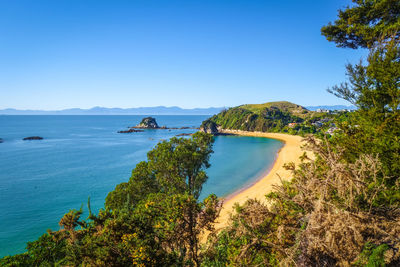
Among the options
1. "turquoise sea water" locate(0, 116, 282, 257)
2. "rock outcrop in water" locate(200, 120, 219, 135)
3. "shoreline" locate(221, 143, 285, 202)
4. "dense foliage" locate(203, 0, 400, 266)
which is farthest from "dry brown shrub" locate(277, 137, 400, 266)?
"rock outcrop in water" locate(200, 120, 219, 135)

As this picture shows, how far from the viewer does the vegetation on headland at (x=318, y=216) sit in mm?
5426

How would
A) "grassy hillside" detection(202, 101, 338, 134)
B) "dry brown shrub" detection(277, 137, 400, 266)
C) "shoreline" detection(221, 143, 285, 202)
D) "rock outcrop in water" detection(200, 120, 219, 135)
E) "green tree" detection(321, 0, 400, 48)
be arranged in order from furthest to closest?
"rock outcrop in water" detection(200, 120, 219, 135) < "grassy hillside" detection(202, 101, 338, 134) < "shoreline" detection(221, 143, 285, 202) < "green tree" detection(321, 0, 400, 48) < "dry brown shrub" detection(277, 137, 400, 266)


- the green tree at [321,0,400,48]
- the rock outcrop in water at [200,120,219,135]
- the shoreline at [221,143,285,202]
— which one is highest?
the green tree at [321,0,400,48]

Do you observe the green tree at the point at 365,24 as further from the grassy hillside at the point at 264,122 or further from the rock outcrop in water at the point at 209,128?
the rock outcrop in water at the point at 209,128

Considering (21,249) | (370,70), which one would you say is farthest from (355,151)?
(21,249)

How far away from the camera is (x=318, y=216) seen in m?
5.42

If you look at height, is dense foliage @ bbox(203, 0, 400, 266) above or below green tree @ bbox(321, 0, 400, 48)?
below

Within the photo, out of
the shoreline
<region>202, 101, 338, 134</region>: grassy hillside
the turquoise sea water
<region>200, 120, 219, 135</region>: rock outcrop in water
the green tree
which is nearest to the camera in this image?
the green tree

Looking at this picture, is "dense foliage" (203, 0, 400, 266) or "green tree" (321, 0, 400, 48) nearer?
"dense foliage" (203, 0, 400, 266)

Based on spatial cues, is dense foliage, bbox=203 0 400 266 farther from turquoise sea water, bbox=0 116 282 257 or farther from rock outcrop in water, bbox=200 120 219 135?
rock outcrop in water, bbox=200 120 219 135

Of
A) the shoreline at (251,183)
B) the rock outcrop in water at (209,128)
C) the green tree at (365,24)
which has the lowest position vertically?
the shoreline at (251,183)

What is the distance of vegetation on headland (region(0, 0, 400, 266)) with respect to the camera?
17.8 feet

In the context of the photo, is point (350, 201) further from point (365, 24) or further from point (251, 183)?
point (251, 183)

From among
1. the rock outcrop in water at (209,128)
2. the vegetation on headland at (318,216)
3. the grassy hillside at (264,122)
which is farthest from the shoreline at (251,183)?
the rock outcrop in water at (209,128)
